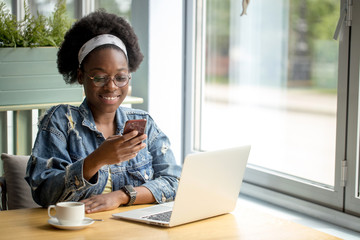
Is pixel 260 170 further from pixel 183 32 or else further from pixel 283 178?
pixel 183 32

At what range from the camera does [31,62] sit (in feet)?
8.77

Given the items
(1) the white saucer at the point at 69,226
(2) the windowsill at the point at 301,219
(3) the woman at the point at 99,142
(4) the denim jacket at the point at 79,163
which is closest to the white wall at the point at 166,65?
(2) the windowsill at the point at 301,219

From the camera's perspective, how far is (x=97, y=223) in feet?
5.51

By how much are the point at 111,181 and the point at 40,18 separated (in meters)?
1.06

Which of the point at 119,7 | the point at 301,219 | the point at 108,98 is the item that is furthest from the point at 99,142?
the point at 119,7

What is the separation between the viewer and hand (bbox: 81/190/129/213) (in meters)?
1.82

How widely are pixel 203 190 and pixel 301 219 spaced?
3.35 ft

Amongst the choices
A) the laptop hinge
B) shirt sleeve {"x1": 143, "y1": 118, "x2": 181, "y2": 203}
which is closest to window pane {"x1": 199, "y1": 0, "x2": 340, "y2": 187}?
the laptop hinge

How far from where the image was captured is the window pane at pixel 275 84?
8.23ft

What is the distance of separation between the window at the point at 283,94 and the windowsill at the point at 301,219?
9cm

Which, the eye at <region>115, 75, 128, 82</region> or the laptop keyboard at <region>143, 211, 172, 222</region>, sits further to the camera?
the eye at <region>115, 75, 128, 82</region>

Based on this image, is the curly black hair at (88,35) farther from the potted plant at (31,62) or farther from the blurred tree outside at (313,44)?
the blurred tree outside at (313,44)

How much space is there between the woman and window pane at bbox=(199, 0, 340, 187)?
787 mm

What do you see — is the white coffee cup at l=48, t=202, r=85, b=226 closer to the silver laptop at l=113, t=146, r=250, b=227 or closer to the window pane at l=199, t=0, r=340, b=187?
the silver laptop at l=113, t=146, r=250, b=227
